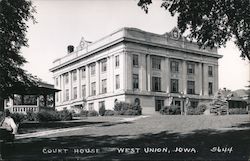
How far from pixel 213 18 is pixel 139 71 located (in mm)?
32649

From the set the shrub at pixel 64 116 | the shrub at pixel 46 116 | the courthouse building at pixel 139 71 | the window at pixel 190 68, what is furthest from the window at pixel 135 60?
the shrub at pixel 46 116

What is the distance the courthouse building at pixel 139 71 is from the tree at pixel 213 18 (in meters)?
29.5

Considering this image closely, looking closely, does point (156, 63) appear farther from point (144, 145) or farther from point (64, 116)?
point (144, 145)

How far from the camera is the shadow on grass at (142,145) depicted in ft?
37.2

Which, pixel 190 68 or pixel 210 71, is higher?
pixel 190 68

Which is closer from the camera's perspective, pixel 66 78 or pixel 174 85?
pixel 174 85

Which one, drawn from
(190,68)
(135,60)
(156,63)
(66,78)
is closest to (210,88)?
(190,68)

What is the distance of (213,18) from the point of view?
17.7 m

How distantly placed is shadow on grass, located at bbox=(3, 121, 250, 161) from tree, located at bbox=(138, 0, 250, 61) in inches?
197

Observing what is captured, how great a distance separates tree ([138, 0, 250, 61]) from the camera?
1588 cm

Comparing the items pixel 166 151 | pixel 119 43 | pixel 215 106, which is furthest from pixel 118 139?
pixel 119 43

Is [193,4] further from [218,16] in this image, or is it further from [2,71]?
[2,71]

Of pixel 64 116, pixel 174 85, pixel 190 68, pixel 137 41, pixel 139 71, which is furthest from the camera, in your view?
Answer: pixel 190 68

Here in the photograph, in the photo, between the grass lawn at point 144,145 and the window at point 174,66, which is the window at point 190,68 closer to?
the window at point 174,66
